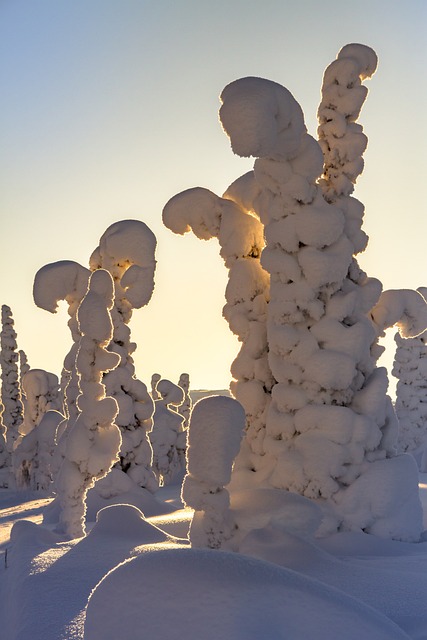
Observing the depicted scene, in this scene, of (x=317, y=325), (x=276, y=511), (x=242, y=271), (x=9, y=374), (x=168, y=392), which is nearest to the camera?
(x=276, y=511)

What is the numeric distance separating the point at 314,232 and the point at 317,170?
665 millimetres

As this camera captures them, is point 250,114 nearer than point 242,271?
Yes

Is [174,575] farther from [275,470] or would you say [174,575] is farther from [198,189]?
[198,189]

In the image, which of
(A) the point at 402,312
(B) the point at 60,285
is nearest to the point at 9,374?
(B) the point at 60,285

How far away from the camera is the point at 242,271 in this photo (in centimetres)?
820

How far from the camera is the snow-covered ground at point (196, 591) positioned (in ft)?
9.00

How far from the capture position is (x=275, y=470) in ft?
24.2

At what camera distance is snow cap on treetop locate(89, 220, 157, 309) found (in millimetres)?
11539

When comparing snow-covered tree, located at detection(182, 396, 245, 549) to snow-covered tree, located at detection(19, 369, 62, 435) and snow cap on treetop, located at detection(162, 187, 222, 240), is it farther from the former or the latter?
snow-covered tree, located at detection(19, 369, 62, 435)

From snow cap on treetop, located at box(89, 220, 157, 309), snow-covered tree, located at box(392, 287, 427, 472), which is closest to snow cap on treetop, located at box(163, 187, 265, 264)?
snow cap on treetop, located at box(89, 220, 157, 309)

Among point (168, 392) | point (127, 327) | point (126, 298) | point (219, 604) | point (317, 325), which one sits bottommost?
point (219, 604)

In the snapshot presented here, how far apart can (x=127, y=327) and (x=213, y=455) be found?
712 cm

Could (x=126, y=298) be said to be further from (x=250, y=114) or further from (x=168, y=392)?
(x=168, y=392)

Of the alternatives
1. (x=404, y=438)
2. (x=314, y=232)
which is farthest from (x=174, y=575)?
(x=404, y=438)
